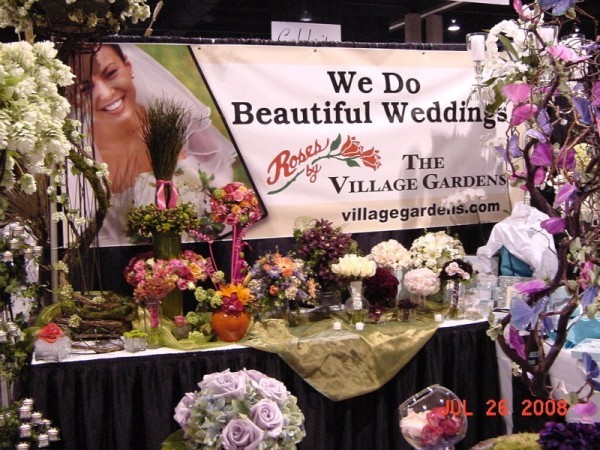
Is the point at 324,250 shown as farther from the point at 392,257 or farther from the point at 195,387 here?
the point at 195,387

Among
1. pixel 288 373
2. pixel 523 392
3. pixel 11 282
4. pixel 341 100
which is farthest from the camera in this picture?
pixel 341 100

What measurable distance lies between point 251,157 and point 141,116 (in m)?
0.54

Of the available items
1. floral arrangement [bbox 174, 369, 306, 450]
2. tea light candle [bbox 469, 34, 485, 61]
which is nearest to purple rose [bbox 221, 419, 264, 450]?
floral arrangement [bbox 174, 369, 306, 450]

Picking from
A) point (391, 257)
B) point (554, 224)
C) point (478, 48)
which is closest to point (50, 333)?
point (391, 257)

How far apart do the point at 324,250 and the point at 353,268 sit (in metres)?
0.16

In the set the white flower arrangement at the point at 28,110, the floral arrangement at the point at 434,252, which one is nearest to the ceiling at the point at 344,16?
the floral arrangement at the point at 434,252

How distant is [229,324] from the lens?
2902 mm

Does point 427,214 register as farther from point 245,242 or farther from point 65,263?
point 65,263

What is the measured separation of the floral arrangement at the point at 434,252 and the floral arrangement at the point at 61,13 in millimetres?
1641

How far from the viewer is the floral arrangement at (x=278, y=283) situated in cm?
298

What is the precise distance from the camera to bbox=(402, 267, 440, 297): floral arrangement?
322 centimetres

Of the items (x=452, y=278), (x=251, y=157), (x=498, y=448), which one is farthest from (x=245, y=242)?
(x=498, y=448)

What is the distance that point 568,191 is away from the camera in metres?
1.08

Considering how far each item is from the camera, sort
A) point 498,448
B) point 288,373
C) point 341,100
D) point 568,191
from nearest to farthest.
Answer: point 568,191 < point 498,448 < point 288,373 < point 341,100
